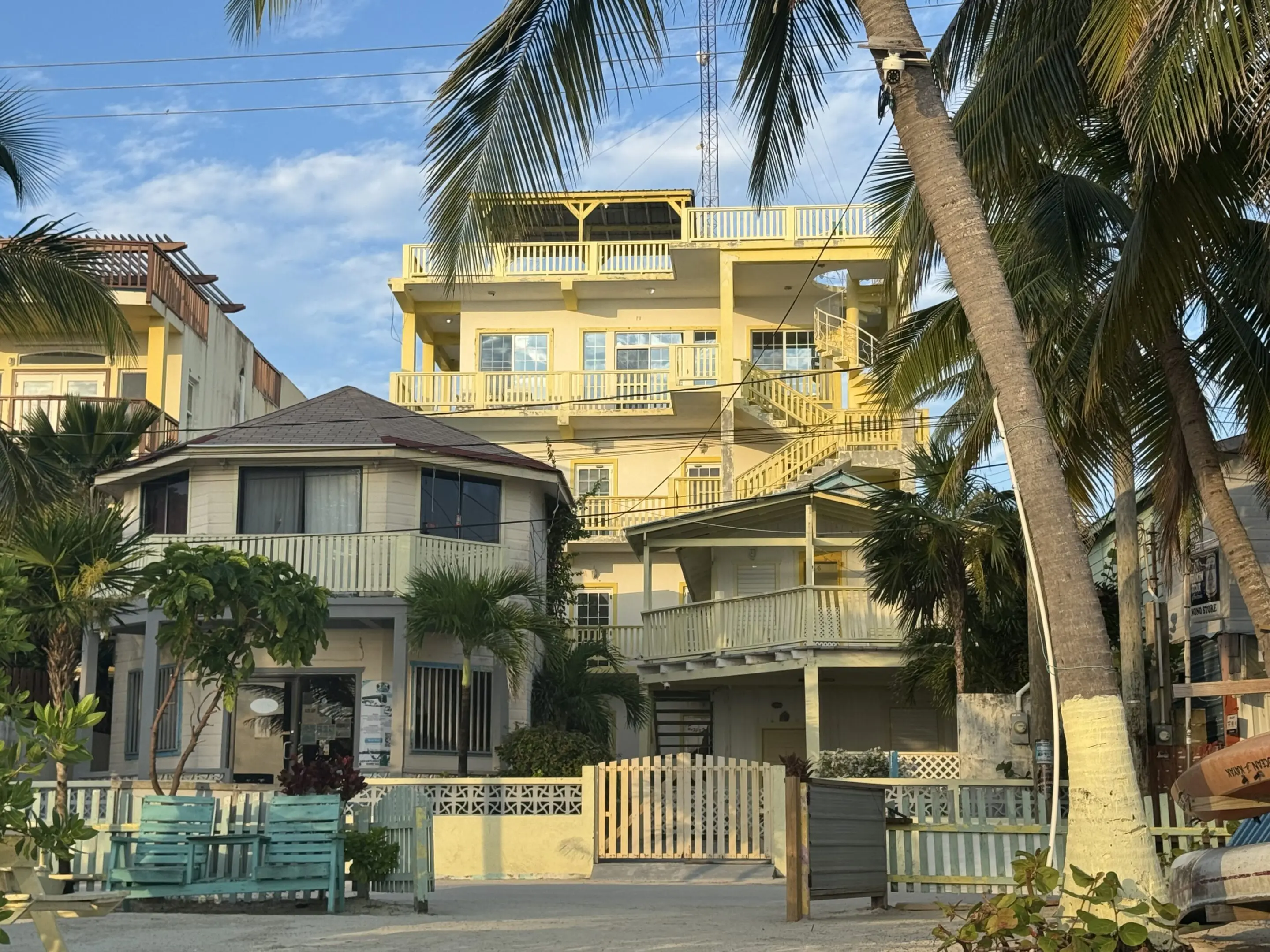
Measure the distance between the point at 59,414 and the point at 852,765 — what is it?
17.1m

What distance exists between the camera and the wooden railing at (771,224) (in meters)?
36.9

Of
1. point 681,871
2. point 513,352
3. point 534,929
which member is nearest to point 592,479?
point 513,352

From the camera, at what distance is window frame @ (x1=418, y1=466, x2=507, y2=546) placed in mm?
27156

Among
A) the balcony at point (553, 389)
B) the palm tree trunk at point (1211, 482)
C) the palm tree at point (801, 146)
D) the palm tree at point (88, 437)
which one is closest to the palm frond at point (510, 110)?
the palm tree at point (801, 146)

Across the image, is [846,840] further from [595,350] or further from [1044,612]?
[595,350]

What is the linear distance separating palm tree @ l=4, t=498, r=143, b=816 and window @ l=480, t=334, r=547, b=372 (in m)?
17.1

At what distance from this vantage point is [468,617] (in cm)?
2403

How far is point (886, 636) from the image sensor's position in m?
26.6

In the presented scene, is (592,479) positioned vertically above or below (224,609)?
above

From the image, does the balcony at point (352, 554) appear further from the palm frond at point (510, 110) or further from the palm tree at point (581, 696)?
the palm frond at point (510, 110)

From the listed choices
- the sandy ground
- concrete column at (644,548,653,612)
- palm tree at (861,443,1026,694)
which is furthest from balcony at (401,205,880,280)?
the sandy ground

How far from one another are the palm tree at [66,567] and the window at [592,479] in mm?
15726

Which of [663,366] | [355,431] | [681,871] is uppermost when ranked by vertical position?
[663,366]

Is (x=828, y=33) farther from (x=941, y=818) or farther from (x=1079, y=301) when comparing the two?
(x=941, y=818)
